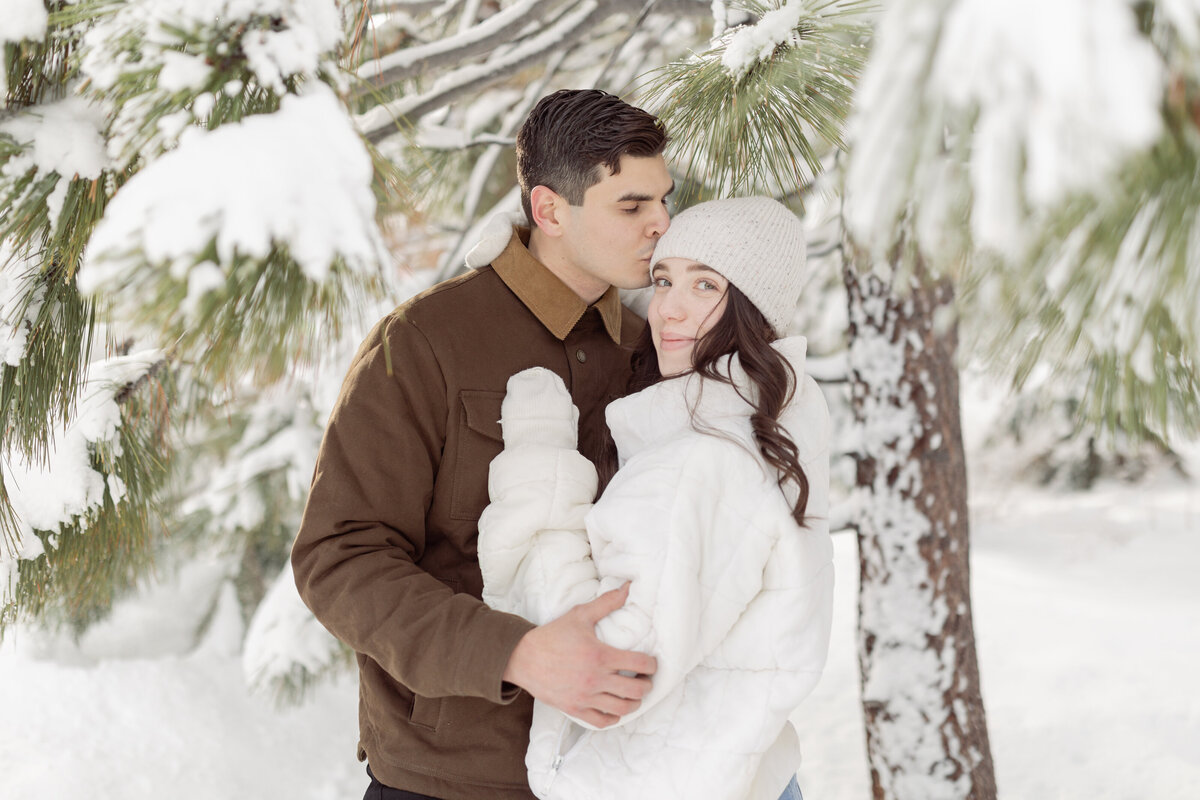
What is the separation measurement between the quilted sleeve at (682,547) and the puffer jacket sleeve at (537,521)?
0.21 feet

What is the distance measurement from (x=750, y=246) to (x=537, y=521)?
60cm

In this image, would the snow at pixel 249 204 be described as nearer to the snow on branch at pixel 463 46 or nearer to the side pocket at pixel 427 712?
the side pocket at pixel 427 712

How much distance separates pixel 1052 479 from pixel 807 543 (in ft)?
25.7

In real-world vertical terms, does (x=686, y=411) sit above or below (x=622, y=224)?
below

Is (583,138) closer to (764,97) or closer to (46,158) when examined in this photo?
(764,97)

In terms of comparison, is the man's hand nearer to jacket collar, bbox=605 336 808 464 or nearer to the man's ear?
jacket collar, bbox=605 336 808 464

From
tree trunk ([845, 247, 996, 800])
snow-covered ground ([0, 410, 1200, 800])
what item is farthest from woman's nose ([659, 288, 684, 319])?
snow-covered ground ([0, 410, 1200, 800])

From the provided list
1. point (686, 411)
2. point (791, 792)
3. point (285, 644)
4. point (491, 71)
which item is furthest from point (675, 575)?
point (285, 644)

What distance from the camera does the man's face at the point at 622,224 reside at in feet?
5.88

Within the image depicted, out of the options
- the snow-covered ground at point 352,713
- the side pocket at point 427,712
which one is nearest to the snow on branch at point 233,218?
the side pocket at point 427,712

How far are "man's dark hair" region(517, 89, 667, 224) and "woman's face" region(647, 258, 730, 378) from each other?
30 centimetres

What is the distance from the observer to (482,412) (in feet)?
5.40

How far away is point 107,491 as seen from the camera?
5.30 feet

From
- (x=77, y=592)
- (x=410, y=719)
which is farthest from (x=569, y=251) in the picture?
(x=77, y=592)
